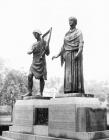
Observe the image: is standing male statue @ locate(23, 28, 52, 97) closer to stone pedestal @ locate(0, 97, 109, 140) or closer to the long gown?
stone pedestal @ locate(0, 97, 109, 140)

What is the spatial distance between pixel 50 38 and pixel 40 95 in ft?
8.40

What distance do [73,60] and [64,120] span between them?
7.38 feet

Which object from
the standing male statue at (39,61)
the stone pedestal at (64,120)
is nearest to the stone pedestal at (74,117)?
the stone pedestal at (64,120)

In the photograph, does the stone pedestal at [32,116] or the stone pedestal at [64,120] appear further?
the stone pedestal at [32,116]

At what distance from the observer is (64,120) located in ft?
34.8

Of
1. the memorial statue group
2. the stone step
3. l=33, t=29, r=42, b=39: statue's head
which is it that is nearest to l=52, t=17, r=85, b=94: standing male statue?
the memorial statue group

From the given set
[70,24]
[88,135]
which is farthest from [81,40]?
[88,135]

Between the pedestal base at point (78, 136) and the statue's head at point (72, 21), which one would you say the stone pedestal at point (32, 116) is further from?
the statue's head at point (72, 21)

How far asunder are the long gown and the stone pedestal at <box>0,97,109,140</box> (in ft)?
1.81

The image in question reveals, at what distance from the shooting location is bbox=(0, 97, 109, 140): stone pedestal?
10.2m

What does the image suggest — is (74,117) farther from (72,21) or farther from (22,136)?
(72,21)

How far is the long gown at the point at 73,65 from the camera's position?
11.0 m

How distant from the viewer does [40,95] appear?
1297 centimetres

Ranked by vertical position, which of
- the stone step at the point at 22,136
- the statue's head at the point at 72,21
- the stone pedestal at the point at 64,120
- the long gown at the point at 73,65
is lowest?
the stone step at the point at 22,136
